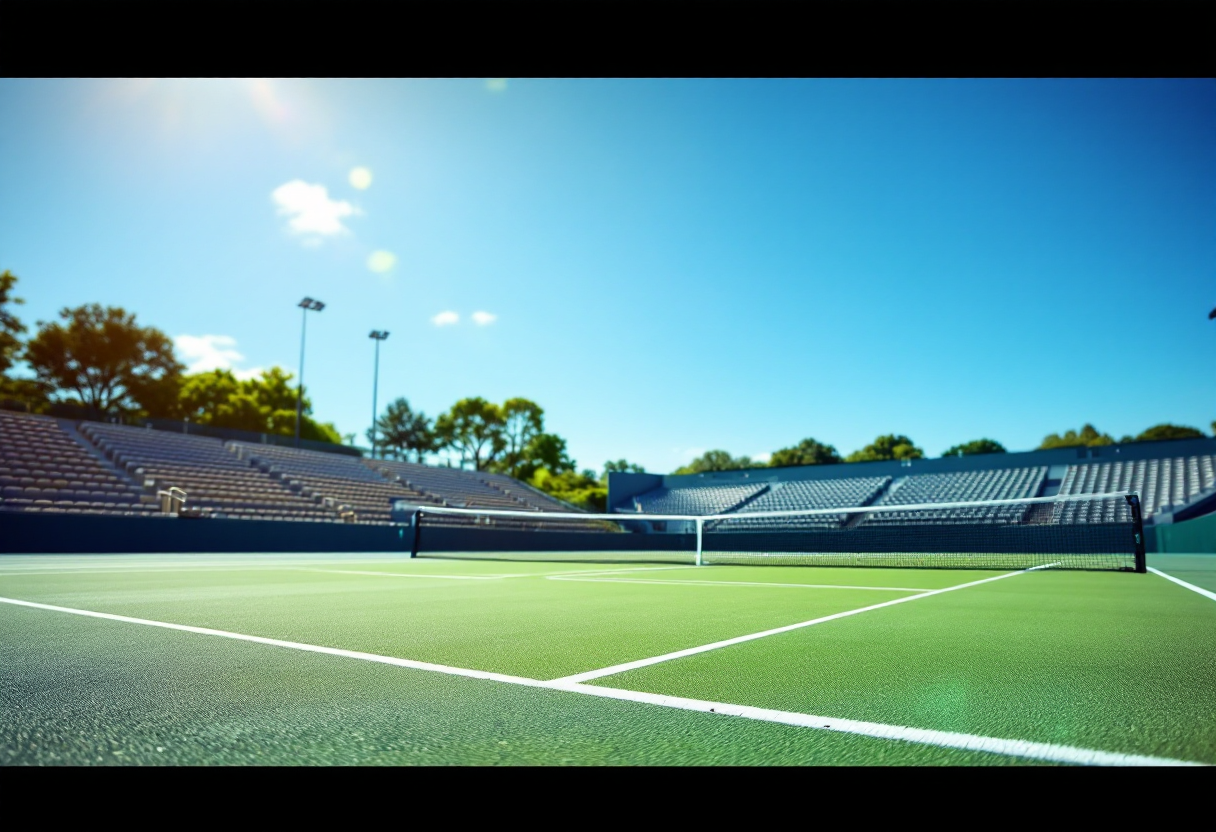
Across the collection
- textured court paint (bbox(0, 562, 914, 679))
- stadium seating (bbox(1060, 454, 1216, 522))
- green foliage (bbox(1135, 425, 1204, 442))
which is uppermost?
green foliage (bbox(1135, 425, 1204, 442))

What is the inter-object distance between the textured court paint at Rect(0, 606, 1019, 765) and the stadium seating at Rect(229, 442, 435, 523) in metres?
26.2

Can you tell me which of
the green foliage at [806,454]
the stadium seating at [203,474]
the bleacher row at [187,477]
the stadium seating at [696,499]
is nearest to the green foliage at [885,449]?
the green foliage at [806,454]

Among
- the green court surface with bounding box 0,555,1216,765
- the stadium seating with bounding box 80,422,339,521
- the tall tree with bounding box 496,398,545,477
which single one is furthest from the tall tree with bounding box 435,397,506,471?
the green court surface with bounding box 0,555,1216,765

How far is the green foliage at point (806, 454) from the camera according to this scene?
274 feet

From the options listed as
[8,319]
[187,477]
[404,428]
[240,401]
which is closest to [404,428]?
[404,428]

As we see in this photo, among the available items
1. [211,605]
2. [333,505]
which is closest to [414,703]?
[211,605]

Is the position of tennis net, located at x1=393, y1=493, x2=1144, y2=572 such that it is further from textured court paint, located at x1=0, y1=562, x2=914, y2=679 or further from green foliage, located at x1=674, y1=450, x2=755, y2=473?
green foliage, located at x1=674, y1=450, x2=755, y2=473

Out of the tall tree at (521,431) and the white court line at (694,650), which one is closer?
the white court line at (694,650)

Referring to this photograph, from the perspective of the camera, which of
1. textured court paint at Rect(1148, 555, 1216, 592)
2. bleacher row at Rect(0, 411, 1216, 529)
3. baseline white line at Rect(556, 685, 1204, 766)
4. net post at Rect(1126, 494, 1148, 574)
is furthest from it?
bleacher row at Rect(0, 411, 1216, 529)

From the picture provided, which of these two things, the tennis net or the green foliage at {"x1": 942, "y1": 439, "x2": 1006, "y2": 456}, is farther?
the green foliage at {"x1": 942, "y1": 439, "x2": 1006, "y2": 456}

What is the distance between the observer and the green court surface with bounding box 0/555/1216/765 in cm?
177

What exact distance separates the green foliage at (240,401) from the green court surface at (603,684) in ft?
177

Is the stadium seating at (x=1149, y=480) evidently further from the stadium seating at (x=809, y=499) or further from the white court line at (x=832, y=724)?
the white court line at (x=832, y=724)
